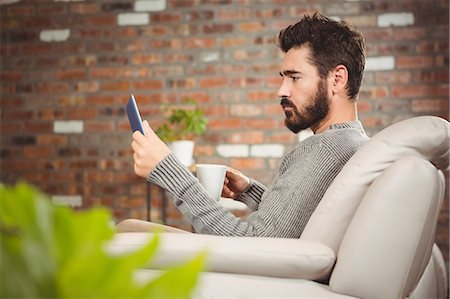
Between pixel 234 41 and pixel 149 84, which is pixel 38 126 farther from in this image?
pixel 234 41

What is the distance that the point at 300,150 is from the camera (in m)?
1.61

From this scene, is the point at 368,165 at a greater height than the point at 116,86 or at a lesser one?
lesser

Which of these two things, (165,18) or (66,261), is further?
(165,18)

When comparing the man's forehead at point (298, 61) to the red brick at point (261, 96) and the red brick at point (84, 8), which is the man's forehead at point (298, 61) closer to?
the red brick at point (261, 96)

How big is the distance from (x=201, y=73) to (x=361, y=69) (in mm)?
2101

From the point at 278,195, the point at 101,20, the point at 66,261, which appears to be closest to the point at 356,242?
the point at 278,195

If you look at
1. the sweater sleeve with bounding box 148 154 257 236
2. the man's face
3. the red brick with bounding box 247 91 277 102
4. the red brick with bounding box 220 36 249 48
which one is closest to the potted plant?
the red brick with bounding box 247 91 277 102

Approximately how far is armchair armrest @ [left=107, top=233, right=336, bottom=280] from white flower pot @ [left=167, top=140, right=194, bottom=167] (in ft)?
7.27

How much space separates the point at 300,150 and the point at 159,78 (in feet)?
8.11

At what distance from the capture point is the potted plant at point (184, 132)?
3502 millimetres

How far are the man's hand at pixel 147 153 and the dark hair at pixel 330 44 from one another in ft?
1.99

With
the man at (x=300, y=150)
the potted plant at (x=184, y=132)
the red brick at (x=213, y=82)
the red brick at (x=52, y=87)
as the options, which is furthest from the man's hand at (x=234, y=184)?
the red brick at (x=52, y=87)

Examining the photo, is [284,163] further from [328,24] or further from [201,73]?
[201,73]

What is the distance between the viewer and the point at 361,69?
1.90m
